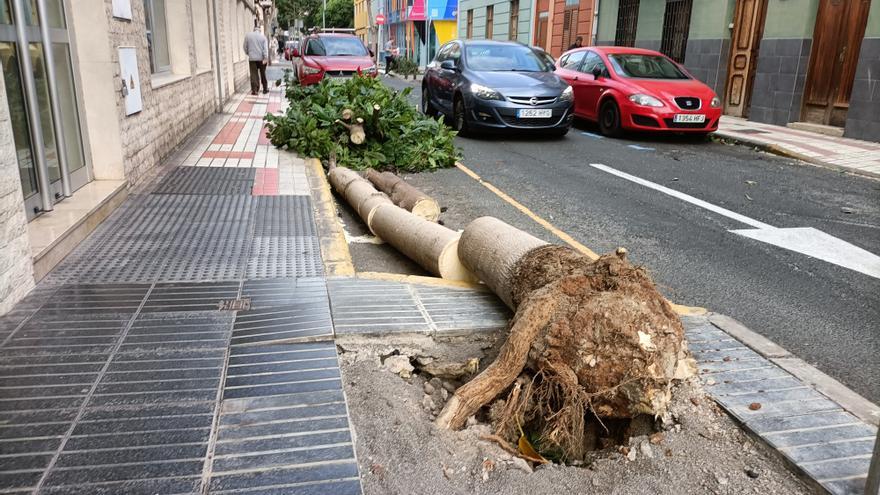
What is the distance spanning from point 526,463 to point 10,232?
301cm

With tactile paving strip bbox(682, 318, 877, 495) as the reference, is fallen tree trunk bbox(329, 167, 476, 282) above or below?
above

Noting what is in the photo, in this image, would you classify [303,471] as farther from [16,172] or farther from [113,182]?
[113,182]

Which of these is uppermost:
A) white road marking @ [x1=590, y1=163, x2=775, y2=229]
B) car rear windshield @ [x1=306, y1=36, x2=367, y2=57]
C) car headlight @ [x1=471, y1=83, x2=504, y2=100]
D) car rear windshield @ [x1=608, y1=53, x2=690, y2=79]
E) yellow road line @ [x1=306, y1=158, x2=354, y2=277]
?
car rear windshield @ [x1=306, y1=36, x2=367, y2=57]

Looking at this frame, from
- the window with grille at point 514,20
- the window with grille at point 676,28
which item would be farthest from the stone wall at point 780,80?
the window with grille at point 514,20

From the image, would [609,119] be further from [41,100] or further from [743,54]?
[41,100]

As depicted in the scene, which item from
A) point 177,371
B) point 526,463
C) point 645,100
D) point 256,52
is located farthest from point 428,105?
point 526,463

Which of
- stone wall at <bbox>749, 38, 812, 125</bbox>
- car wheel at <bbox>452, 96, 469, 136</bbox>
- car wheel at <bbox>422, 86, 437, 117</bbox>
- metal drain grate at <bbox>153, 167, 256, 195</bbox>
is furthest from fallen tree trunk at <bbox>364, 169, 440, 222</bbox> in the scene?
stone wall at <bbox>749, 38, 812, 125</bbox>

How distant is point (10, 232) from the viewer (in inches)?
144

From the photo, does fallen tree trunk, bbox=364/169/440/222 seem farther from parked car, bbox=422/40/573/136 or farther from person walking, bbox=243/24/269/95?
person walking, bbox=243/24/269/95

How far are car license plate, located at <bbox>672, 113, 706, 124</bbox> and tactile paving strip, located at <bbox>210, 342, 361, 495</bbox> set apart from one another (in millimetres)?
A: 10294

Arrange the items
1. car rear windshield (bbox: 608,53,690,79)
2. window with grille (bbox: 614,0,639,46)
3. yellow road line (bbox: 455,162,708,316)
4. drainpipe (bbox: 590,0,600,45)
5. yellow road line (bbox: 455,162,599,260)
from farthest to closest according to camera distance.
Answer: drainpipe (bbox: 590,0,600,45), window with grille (bbox: 614,0,639,46), car rear windshield (bbox: 608,53,690,79), yellow road line (bbox: 455,162,599,260), yellow road line (bbox: 455,162,708,316)

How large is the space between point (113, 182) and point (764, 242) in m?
5.89

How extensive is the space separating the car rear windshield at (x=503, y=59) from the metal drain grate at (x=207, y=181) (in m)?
6.04

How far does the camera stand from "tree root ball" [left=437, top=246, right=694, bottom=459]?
9.30 ft
